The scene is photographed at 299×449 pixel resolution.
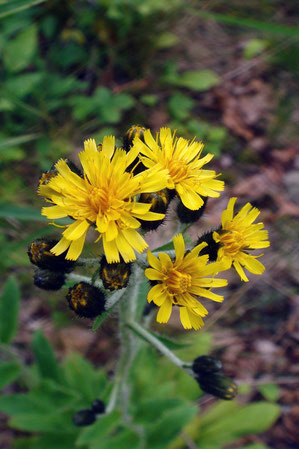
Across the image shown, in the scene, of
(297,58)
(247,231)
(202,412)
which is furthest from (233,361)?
(297,58)

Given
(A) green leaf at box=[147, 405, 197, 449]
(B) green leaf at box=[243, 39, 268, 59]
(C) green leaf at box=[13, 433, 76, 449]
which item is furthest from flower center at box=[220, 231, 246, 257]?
(B) green leaf at box=[243, 39, 268, 59]

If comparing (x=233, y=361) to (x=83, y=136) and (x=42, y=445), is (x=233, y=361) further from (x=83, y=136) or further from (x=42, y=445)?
(x=83, y=136)

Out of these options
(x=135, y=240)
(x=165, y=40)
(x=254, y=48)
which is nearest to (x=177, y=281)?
(x=135, y=240)

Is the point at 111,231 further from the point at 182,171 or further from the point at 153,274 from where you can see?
the point at 182,171

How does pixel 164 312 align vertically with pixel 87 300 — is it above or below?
below

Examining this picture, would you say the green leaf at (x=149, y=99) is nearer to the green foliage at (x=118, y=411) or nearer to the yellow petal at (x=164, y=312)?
the green foliage at (x=118, y=411)

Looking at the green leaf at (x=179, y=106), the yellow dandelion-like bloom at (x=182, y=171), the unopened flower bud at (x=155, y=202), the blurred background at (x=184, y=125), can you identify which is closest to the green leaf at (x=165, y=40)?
the blurred background at (x=184, y=125)
